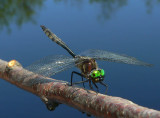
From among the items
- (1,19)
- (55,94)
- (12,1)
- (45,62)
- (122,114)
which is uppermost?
(12,1)

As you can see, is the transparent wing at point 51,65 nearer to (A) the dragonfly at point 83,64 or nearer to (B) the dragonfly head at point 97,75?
(A) the dragonfly at point 83,64

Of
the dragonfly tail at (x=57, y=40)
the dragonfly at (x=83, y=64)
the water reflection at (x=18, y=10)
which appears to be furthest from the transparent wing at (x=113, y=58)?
the water reflection at (x=18, y=10)

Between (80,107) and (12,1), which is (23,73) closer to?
(80,107)

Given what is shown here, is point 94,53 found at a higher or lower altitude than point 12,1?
lower

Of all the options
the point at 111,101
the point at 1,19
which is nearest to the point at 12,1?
the point at 1,19

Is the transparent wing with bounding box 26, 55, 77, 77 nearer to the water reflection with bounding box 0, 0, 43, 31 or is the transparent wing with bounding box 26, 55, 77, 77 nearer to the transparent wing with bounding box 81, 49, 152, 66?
the transparent wing with bounding box 81, 49, 152, 66

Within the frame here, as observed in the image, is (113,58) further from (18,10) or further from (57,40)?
(18,10)
